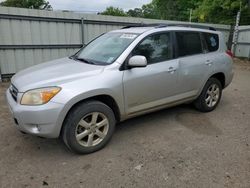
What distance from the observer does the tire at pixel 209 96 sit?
470 cm

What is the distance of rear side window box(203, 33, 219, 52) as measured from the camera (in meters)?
4.64

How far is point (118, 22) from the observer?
368 inches

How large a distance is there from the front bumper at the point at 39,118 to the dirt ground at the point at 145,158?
467 mm

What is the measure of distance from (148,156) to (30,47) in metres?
6.08

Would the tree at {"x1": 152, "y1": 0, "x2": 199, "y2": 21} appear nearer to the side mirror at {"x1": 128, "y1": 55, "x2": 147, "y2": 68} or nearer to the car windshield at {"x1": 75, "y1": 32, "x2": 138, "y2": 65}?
the car windshield at {"x1": 75, "y1": 32, "x2": 138, "y2": 65}

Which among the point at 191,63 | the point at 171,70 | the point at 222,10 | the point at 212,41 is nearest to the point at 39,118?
the point at 171,70

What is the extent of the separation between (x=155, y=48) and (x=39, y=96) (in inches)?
77.4

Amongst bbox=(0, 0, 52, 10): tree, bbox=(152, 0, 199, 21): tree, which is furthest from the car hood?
bbox=(0, 0, 52, 10): tree

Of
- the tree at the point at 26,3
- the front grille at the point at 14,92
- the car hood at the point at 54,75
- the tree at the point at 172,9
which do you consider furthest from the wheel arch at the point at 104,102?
the tree at the point at 26,3

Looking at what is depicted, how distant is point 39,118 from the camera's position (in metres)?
2.85

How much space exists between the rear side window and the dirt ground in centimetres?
141

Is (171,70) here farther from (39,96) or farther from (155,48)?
(39,96)

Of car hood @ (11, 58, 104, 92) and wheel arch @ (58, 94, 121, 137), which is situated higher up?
car hood @ (11, 58, 104, 92)

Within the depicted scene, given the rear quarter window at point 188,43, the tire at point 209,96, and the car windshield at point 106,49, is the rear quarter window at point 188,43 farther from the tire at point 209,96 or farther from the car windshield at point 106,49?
the car windshield at point 106,49
